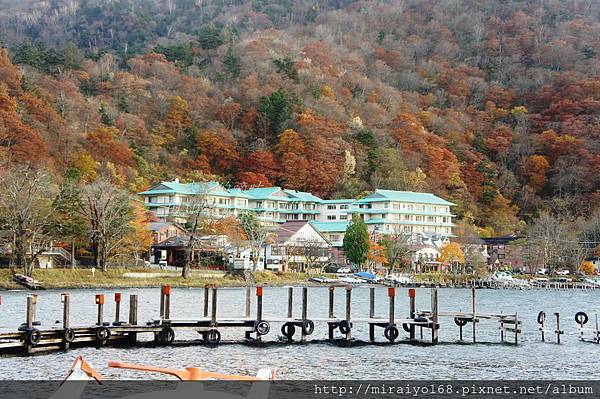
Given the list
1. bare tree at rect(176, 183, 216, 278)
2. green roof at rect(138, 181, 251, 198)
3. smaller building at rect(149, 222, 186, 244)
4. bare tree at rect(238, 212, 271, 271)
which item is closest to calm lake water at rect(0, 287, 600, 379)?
bare tree at rect(176, 183, 216, 278)

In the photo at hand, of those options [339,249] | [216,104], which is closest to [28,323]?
[339,249]

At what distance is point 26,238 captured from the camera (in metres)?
67.8

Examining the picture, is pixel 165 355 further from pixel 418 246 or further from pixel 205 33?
pixel 205 33

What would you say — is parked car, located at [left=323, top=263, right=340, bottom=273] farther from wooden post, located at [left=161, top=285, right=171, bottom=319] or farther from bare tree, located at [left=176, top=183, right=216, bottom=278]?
wooden post, located at [left=161, top=285, right=171, bottom=319]

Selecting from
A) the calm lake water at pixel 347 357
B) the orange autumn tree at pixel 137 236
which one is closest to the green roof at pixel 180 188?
the orange autumn tree at pixel 137 236

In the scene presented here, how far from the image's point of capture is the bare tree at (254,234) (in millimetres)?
91188

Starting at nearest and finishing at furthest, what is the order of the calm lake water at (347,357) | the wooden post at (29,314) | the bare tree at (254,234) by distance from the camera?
the calm lake water at (347,357)
the wooden post at (29,314)
the bare tree at (254,234)

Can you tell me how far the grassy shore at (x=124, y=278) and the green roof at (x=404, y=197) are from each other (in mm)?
41484

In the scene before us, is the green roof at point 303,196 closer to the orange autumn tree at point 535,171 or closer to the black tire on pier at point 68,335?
the orange autumn tree at point 535,171

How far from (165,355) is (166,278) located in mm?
47757

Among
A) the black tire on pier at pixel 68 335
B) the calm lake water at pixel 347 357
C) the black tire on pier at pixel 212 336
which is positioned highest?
the black tire on pier at pixel 68 335

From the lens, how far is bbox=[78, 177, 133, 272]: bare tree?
235 ft

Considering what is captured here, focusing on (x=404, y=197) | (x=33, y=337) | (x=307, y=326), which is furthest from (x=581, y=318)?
(x=404, y=197)

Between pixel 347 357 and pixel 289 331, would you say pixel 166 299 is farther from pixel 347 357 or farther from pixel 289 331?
pixel 347 357
